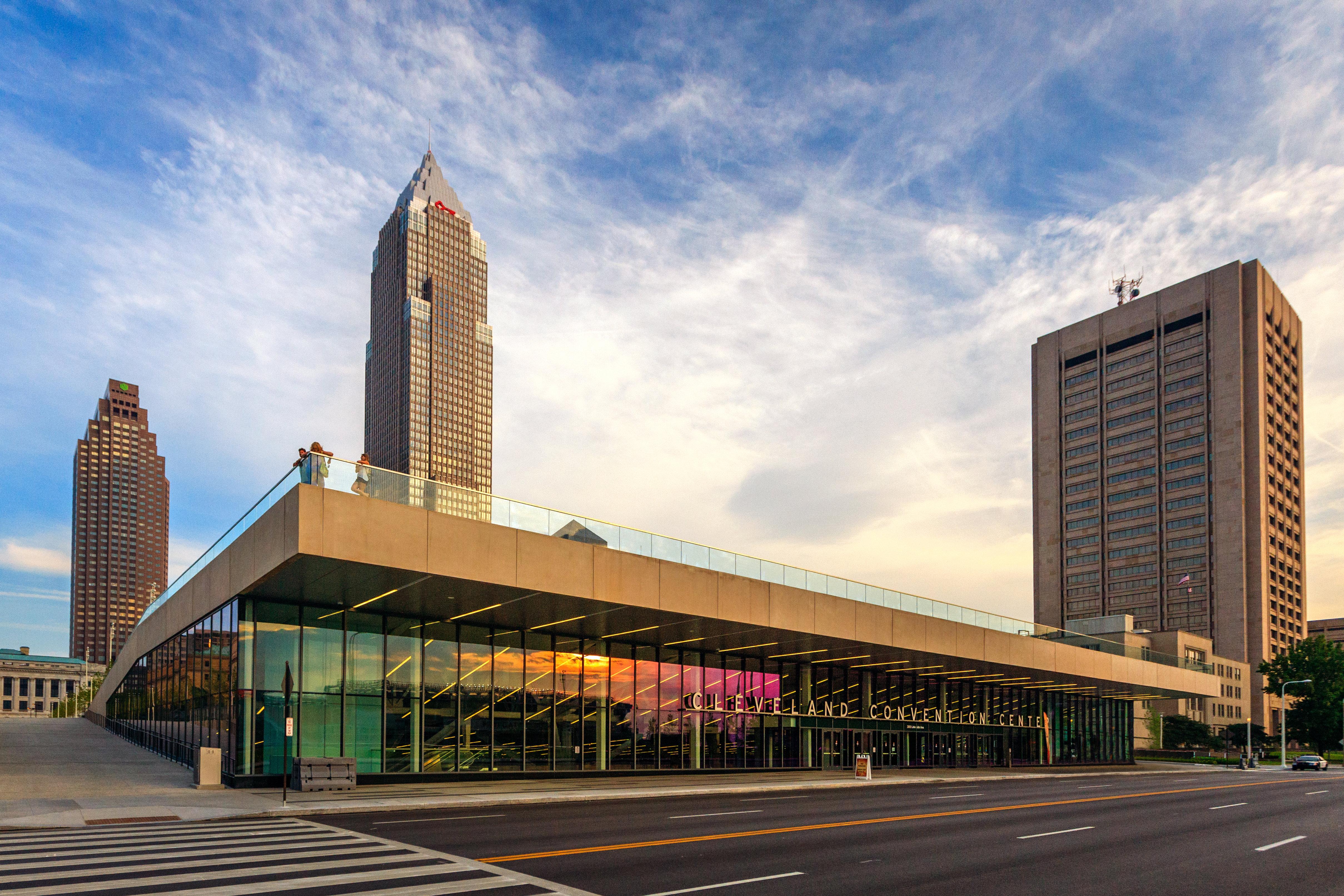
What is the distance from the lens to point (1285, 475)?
152 metres


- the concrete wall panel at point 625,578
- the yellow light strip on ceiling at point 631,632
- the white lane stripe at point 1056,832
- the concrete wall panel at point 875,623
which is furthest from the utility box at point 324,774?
the concrete wall panel at point 875,623

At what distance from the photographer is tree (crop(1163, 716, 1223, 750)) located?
340 feet

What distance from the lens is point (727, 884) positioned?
1223 cm

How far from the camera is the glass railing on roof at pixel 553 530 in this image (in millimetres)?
23719

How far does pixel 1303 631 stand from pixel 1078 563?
113 ft

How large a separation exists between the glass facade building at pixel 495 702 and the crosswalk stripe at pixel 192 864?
1433 cm

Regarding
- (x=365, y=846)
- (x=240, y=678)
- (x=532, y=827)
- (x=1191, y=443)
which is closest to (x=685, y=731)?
(x=240, y=678)

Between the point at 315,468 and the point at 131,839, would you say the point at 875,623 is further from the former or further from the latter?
the point at 131,839

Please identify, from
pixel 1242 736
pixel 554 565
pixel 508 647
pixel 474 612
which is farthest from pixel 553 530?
pixel 1242 736

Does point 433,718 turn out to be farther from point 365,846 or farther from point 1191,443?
point 1191,443

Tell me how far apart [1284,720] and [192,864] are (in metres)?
97.2

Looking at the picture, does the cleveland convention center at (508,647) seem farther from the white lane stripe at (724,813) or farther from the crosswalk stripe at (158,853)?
the crosswalk stripe at (158,853)

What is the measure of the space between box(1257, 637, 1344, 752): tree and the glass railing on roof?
70.0 metres

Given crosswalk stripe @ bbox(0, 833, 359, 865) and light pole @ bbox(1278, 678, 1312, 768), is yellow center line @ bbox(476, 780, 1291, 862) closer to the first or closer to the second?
crosswalk stripe @ bbox(0, 833, 359, 865)
